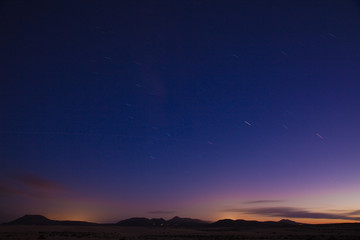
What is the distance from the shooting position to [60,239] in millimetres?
36062

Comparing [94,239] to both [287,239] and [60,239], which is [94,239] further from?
[287,239]

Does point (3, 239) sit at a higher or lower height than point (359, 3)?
lower

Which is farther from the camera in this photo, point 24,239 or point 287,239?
point 287,239

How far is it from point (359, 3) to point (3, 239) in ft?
141

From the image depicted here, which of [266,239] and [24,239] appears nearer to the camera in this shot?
[24,239]

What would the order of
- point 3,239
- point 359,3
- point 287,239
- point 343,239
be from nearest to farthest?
point 359,3, point 3,239, point 343,239, point 287,239

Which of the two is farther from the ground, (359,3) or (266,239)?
(359,3)

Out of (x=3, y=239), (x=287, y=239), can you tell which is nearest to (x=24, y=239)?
(x=3, y=239)

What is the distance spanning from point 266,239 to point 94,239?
2411 centimetres

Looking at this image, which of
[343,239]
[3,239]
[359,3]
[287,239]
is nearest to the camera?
[359,3]

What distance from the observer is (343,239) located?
35.4 meters

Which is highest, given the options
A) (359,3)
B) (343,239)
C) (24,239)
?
(359,3)

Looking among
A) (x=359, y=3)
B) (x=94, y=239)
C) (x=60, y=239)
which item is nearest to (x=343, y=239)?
(x=359, y=3)

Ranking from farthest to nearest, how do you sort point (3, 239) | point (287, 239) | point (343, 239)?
point (287, 239) → point (343, 239) → point (3, 239)
